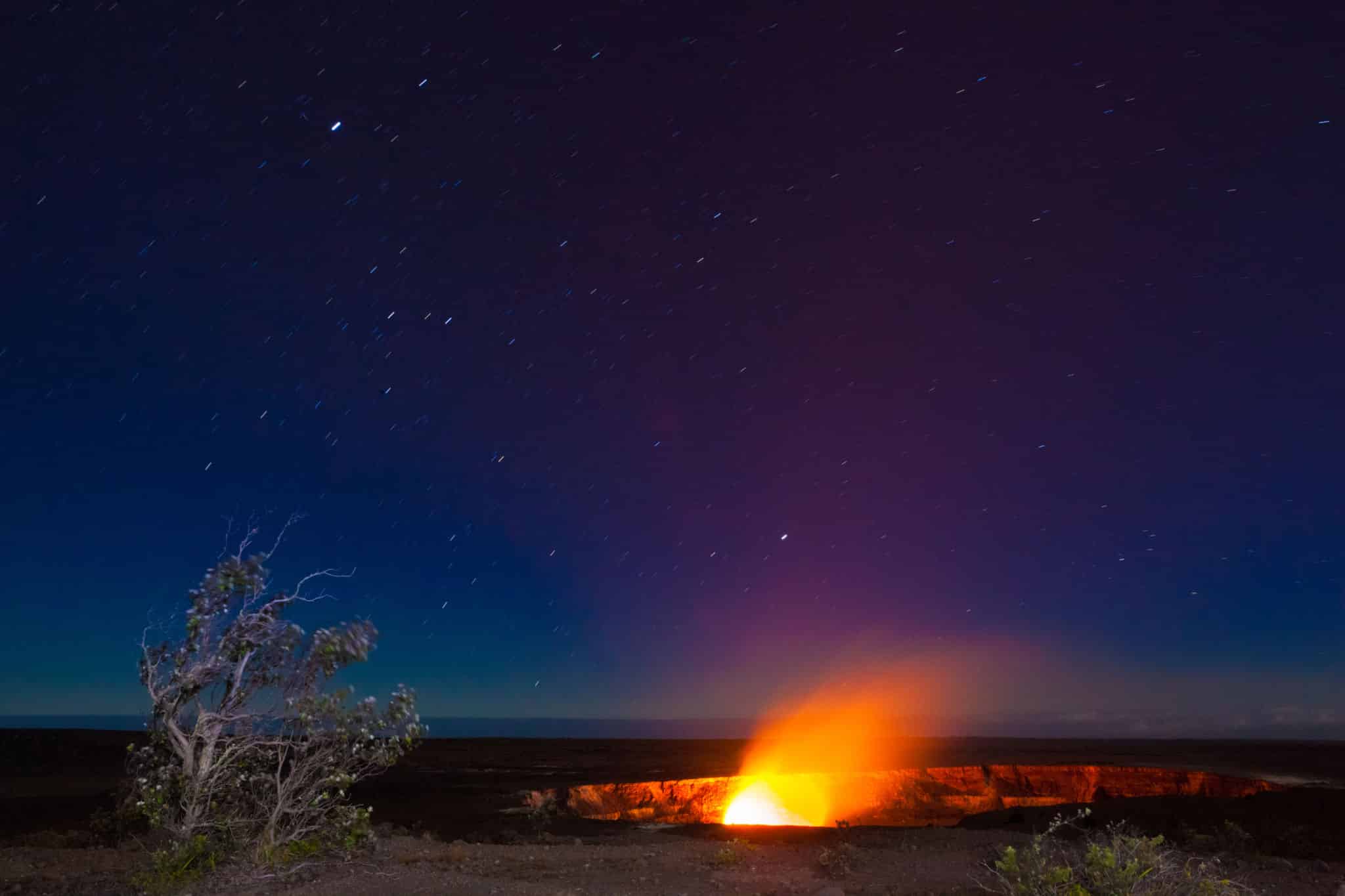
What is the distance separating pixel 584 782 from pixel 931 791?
1617 cm

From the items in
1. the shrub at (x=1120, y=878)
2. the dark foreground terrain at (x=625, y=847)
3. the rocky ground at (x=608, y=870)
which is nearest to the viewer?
the shrub at (x=1120, y=878)

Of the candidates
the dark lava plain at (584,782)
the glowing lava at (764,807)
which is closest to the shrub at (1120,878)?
the dark lava plain at (584,782)

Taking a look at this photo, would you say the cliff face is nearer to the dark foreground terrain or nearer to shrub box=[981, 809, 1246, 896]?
the dark foreground terrain

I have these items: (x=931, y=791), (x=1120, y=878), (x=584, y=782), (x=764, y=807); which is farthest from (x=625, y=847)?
(x=931, y=791)

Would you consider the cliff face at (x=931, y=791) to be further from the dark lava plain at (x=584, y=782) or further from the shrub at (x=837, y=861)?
the shrub at (x=837, y=861)

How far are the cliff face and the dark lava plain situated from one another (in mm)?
2435

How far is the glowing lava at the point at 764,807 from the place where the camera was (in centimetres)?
3522

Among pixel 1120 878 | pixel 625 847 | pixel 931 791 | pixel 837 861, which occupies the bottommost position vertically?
pixel 931 791

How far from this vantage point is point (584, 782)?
126 ft

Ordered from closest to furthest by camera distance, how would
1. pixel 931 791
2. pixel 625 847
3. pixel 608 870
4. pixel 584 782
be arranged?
pixel 608 870
pixel 625 847
pixel 584 782
pixel 931 791

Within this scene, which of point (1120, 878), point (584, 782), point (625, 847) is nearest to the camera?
point (1120, 878)

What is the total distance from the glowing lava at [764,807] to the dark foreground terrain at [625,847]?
2065 millimetres

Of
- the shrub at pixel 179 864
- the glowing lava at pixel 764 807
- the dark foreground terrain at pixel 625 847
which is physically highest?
the shrub at pixel 179 864

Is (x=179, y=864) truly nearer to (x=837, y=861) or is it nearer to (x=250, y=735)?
(x=250, y=735)
